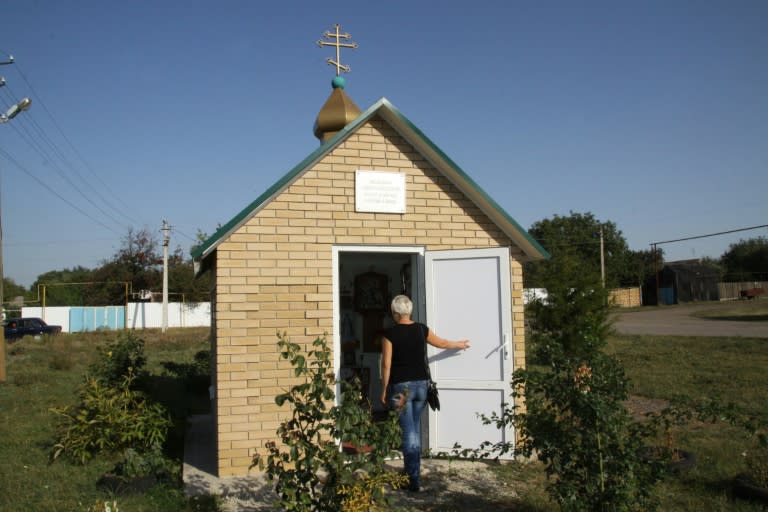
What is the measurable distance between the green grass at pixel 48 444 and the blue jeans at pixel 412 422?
6.37 feet

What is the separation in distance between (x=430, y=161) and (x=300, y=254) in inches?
74.5

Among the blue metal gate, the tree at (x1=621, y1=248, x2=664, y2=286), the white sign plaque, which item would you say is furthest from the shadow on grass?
the tree at (x1=621, y1=248, x2=664, y2=286)

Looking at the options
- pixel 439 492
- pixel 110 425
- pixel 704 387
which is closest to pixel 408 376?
pixel 439 492

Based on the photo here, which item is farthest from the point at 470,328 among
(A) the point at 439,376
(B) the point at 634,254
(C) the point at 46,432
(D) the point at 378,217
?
(B) the point at 634,254

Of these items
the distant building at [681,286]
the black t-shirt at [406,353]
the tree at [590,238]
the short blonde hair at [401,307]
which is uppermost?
the tree at [590,238]

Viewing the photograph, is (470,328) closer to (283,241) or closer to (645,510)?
(283,241)

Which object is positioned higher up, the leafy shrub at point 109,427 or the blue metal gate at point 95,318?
the blue metal gate at point 95,318

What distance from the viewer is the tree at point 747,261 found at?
62469mm

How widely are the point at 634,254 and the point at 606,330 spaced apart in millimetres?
61033

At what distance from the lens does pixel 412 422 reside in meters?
5.39

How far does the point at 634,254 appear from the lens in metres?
68.8

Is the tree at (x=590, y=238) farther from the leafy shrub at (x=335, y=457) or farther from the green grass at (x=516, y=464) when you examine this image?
the leafy shrub at (x=335, y=457)

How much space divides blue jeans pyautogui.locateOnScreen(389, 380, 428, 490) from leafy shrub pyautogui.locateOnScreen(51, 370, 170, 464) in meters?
3.10

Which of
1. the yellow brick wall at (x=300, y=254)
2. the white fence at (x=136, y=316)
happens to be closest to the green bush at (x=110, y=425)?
the yellow brick wall at (x=300, y=254)
